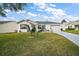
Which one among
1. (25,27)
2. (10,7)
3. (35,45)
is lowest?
(35,45)

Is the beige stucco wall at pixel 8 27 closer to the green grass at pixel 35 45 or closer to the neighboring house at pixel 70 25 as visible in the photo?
the green grass at pixel 35 45

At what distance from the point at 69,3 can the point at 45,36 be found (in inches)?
14.8

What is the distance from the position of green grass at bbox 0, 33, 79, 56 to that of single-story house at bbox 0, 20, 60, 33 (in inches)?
1.8

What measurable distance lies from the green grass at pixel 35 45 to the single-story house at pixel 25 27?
A: 5 cm

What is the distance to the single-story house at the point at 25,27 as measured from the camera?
1865 millimetres

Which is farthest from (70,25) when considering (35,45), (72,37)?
(35,45)

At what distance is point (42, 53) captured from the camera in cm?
183

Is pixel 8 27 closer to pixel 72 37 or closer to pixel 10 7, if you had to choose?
pixel 10 7

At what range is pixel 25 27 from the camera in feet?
6.18

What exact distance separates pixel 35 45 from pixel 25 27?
0.19 metres

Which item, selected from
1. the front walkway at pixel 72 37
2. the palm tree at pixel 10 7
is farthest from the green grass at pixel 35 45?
the palm tree at pixel 10 7

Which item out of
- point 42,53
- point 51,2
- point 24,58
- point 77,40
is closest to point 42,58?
point 42,53

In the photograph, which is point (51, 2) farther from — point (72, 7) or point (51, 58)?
point (51, 58)

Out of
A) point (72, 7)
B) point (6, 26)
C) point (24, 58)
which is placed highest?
point (72, 7)
